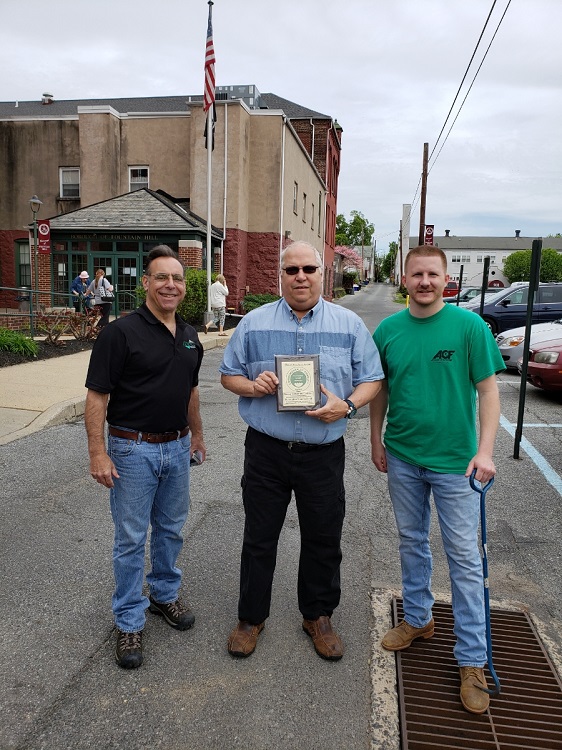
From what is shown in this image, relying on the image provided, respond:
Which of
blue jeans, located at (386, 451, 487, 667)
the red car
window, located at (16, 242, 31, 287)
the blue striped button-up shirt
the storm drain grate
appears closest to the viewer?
the storm drain grate

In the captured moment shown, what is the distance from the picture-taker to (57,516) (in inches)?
182

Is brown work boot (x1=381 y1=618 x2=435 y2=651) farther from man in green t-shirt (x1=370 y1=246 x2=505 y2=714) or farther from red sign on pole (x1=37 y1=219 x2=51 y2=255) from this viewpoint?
red sign on pole (x1=37 y1=219 x2=51 y2=255)

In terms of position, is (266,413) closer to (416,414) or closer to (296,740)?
(416,414)

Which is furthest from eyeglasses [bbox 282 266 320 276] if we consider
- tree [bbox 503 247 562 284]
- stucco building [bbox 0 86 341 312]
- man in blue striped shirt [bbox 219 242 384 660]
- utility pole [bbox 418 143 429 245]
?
tree [bbox 503 247 562 284]

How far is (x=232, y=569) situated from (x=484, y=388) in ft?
6.76

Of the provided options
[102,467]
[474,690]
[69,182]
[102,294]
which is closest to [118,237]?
[102,294]

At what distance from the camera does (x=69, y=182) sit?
85.9 feet

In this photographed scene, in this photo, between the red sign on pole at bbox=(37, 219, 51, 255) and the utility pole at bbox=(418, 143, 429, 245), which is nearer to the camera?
the red sign on pole at bbox=(37, 219, 51, 255)

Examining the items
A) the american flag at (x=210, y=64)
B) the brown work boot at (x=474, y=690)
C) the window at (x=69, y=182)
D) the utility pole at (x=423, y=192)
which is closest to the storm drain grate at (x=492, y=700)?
the brown work boot at (x=474, y=690)

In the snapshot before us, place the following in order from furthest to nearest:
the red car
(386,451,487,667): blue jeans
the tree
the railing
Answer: the tree
the railing
the red car
(386,451,487,667): blue jeans

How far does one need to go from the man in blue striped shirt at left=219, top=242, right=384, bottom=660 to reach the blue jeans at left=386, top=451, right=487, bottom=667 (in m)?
0.33

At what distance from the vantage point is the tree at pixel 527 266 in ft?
273

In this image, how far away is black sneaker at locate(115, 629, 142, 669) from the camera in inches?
112

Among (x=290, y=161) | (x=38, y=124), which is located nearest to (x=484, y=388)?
(x=290, y=161)
